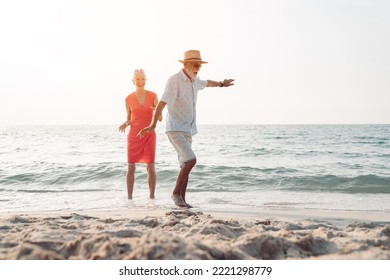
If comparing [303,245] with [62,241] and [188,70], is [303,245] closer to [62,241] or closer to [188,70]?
[62,241]

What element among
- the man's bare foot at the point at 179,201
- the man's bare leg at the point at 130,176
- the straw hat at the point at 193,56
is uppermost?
the straw hat at the point at 193,56

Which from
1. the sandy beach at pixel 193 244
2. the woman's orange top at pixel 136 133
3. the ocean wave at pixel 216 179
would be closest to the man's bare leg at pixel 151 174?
A: the woman's orange top at pixel 136 133

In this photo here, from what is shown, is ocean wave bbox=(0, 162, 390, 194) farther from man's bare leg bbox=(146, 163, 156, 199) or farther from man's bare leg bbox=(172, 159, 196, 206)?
man's bare leg bbox=(172, 159, 196, 206)

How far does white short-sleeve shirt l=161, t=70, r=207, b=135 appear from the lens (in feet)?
16.7

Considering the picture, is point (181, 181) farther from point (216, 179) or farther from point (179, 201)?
point (216, 179)

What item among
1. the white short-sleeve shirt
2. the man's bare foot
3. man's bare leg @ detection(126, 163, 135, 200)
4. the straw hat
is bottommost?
the man's bare foot

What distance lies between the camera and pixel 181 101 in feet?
16.9

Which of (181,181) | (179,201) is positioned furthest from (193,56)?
(179,201)

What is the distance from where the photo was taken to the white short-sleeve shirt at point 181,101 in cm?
509

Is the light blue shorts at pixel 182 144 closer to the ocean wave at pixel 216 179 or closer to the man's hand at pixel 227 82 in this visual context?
the man's hand at pixel 227 82

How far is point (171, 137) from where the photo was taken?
527 centimetres

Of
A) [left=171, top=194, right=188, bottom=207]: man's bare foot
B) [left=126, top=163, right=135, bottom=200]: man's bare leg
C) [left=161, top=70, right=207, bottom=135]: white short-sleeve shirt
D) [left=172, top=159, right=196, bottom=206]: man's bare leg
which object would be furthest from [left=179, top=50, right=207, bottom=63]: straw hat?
[left=126, top=163, right=135, bottom=200]: man's bare leg

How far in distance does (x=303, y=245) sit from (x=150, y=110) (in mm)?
3692
